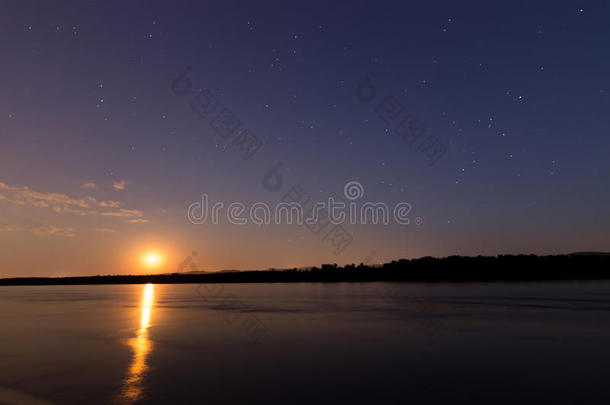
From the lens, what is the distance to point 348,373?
12.7 m

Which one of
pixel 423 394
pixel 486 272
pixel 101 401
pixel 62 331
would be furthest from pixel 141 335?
pixel 486 272

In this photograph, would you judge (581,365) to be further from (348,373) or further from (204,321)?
(204,321)

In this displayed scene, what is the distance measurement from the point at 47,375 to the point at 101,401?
411 cm

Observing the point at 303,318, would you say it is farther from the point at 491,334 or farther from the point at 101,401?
the point at 101,401

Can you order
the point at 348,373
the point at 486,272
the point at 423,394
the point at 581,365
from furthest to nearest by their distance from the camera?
the point at 486,272 < the point at 581,365 < the point at 348,373 < the point at 423,394

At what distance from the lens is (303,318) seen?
2916 cm

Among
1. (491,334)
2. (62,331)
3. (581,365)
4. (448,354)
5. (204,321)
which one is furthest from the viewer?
(204,321)

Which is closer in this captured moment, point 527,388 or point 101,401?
point 101,401

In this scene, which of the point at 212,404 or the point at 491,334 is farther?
the point at 491,334

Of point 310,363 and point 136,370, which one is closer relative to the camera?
point 136,370

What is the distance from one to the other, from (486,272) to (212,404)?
592ft

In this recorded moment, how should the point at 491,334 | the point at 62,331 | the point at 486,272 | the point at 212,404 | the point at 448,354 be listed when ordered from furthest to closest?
the point at 486,272
the point at 62,331
the point at 491,334
the point at 448,354
the point at 212,404

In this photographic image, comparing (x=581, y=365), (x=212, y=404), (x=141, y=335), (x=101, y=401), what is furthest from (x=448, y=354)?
(x=141, y=335)

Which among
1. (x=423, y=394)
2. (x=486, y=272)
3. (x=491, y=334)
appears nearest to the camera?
(x=423, y=394)
